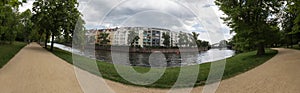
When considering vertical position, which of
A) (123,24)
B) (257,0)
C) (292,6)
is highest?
(257,0)

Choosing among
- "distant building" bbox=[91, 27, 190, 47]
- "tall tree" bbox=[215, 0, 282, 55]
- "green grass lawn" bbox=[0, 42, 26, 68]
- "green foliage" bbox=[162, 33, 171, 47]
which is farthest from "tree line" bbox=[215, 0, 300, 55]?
"green grass lawn" bbox=[0, 42, 26, 68]

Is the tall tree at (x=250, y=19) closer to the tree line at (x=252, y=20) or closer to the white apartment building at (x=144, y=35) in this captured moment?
the tree line at (x=252, y=20)

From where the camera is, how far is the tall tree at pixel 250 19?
68.0 ft

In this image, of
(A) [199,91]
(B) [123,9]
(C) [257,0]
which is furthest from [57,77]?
(C) [257,0]

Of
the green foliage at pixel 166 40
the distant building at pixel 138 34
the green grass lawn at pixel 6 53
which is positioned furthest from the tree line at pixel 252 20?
the green grass lawn at pixel 6 53

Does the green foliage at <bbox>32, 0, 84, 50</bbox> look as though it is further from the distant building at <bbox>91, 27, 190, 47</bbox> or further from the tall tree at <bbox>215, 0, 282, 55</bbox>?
the distant building at <bbox>91, 27, 190, 47</bbox>

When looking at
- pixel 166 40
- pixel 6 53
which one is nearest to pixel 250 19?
pixel 166 40

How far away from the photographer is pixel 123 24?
7.39m

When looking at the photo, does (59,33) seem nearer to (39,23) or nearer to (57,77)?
(39,23)

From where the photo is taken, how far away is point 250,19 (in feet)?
71.8

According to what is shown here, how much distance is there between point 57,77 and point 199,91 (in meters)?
5.99

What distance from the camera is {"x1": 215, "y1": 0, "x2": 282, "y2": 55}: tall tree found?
20.7m

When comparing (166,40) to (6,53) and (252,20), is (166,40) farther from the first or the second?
(6,53)

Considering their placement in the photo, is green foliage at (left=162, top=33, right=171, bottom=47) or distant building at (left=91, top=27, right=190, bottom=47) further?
green foliage at (left=162, top=33, right=171, bottom=47)
